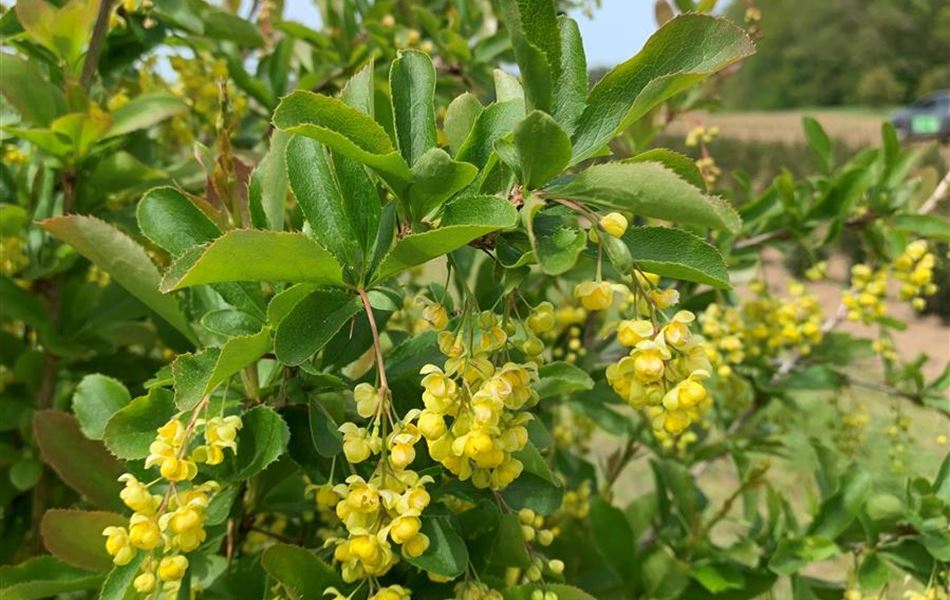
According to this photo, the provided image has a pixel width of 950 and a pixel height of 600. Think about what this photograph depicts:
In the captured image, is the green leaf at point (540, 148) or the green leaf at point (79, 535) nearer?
the green leaf at point (540, 148)

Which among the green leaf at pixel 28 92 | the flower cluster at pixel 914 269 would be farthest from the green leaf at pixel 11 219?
the flower cluster at pixel 914 269

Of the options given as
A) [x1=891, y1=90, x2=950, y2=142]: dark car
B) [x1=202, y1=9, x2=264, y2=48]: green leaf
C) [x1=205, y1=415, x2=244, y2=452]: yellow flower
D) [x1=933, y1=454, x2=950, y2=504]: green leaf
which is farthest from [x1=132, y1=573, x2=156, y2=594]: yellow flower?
[x1=891, y1=90, x2=950, y2=142]: dark car

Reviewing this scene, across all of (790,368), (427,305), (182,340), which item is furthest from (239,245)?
(790,368)

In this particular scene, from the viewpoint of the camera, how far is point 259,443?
0.71m

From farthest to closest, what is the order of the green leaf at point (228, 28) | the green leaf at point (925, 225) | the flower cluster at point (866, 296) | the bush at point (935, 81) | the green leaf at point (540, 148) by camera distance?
the bush at point (935, 81), the flower cluster at point (866, 296), the green leaf at point (925, 225), the green leaf at point (228, 28), the green leaf at point (540, 148)

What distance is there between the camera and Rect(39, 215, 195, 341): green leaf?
771 millimetres

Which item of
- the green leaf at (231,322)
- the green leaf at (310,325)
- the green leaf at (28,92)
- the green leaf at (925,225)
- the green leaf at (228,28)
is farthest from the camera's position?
the green leaf at (925,225)

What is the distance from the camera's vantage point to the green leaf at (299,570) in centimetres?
68

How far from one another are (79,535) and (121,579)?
146 millimetres

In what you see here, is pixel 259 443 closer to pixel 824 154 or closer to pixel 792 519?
pixel 792 519

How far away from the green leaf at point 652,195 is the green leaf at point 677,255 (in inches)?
1.4

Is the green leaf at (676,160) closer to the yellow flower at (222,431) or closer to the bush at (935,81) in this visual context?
the yellow flower at (222,431)

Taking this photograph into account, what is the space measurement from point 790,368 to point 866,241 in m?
0.34

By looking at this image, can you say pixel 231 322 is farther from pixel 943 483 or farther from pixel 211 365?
pixel 943 483
